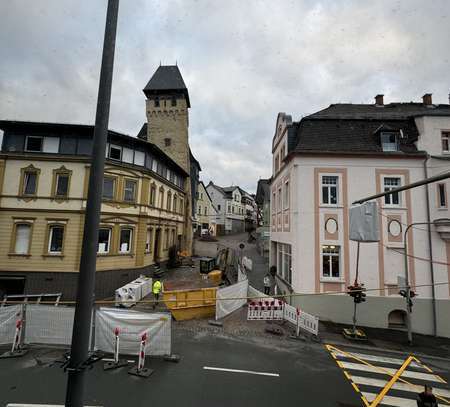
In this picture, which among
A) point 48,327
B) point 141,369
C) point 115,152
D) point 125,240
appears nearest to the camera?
point 141,369

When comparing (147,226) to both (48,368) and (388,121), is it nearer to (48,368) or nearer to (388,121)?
(48,368)

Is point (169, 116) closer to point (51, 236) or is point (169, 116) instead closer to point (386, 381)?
point (51, 236)

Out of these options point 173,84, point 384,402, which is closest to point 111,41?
point 384,402

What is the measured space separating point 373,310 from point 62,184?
69.6 feet

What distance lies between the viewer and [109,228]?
1728 cm

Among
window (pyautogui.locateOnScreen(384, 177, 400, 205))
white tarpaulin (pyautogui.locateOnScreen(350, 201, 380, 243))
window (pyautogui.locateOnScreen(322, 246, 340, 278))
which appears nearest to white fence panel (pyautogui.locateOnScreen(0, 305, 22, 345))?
white tarpaulin (pyautogui.locateOnScreen(350, 201, 380, 243))

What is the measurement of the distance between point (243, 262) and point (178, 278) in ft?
23.6

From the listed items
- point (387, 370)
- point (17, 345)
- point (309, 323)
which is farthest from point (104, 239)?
point (387, 370)

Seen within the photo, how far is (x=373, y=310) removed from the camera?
44.8 ft

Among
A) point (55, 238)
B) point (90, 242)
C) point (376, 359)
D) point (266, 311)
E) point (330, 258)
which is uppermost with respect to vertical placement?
point (90, 242)

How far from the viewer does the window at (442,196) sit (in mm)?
14211

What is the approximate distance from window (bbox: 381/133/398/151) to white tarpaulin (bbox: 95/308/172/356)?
15.2 meters

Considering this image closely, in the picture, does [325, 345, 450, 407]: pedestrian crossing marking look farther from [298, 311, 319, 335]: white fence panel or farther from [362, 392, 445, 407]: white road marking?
[298, 311, 319, 335]: white fence panel

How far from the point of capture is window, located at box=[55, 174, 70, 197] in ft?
54.0
